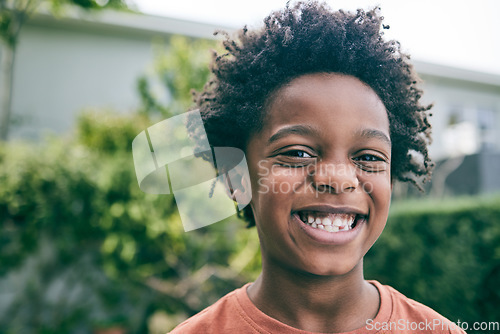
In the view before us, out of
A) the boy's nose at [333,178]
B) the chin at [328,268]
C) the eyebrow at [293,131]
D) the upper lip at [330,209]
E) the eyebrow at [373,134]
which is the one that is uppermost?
the eyebrow at [293,131]

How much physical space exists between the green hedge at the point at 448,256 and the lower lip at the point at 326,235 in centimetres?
321

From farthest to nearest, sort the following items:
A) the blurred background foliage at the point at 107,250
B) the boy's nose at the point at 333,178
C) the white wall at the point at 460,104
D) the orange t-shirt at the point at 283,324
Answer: the white wall at the point at 460,104
the blurred background foliage at the point at 107,250
the orange t-shirt at the point at 283,324
the boy's nose at the point at 333,178

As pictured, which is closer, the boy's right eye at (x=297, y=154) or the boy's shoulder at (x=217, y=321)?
the boy's right eye at (x=297, y=154)

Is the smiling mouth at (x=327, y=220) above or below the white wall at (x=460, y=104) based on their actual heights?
above

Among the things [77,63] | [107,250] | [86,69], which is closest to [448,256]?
[107,250]

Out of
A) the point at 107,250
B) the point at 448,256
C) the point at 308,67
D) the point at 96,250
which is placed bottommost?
the point at 96,250

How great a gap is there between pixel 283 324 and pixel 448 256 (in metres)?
3.60

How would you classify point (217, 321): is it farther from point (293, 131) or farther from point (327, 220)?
point (293, 131)

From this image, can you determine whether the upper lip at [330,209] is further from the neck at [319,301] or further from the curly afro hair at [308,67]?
the curly afro hair at [308,67]

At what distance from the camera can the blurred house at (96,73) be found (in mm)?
10109

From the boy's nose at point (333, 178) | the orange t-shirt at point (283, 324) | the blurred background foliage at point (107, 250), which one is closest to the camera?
the boy's nose at point (333, 178)

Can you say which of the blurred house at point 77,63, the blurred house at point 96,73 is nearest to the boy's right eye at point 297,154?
the blurred house at point 96,73

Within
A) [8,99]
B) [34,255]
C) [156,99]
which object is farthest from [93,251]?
[8,99]

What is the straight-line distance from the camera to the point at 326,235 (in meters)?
1.50
